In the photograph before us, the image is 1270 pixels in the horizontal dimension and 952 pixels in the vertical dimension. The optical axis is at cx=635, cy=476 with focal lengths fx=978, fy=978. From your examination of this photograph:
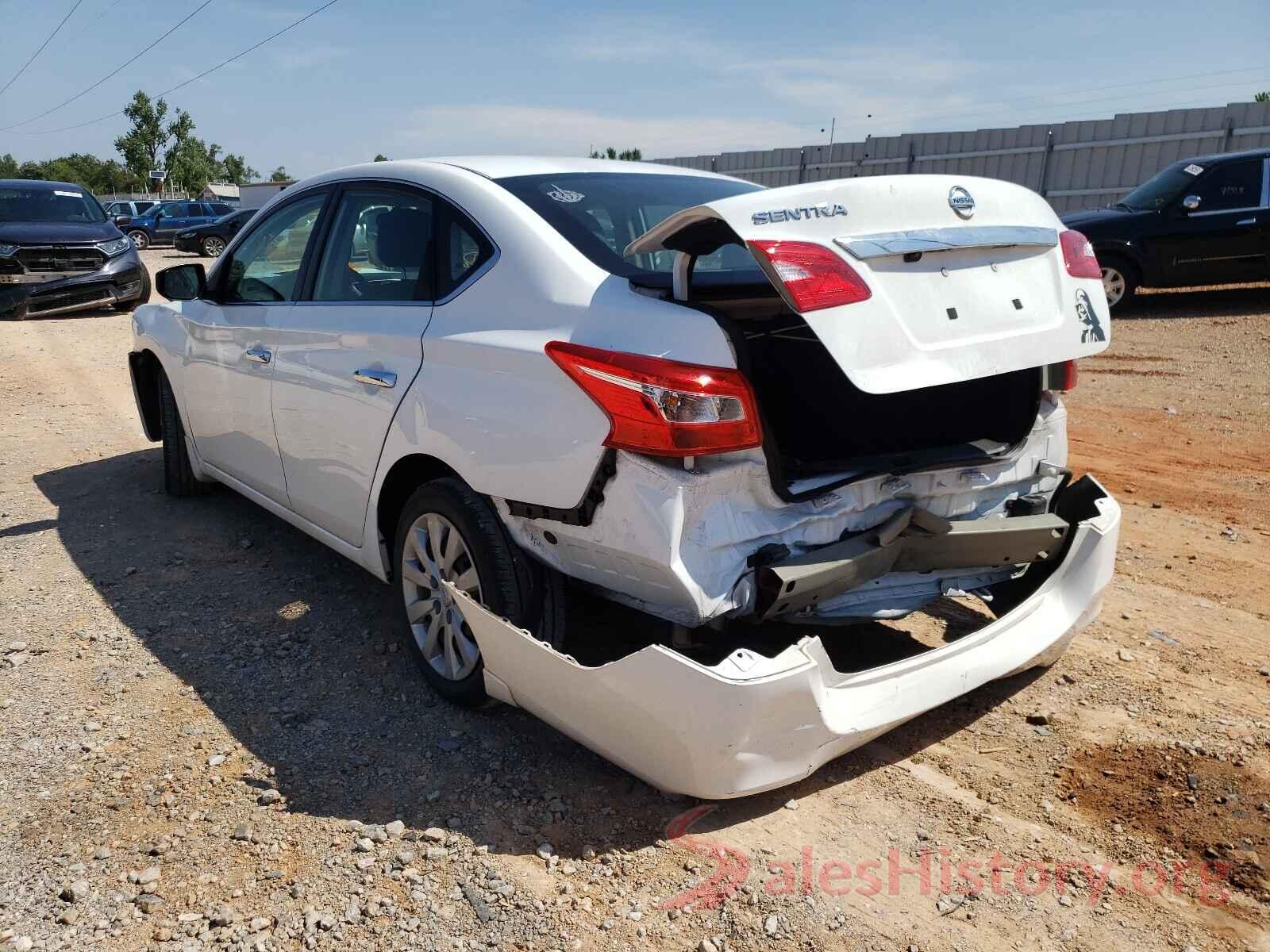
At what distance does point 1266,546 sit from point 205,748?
4.66 meters

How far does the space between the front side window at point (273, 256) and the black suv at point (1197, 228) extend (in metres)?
9.64

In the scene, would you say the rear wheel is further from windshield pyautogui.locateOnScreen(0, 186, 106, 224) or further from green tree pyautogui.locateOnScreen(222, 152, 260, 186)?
green tree pyautogui.locateOnScreen(222, 152, 260, 186)

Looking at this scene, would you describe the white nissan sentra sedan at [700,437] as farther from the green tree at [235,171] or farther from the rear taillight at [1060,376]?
the green tree at [235,171]

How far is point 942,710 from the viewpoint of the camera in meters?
3.26

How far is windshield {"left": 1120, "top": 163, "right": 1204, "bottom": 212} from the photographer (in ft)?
36.2

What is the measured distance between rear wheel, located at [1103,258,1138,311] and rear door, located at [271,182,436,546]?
32.9 ft

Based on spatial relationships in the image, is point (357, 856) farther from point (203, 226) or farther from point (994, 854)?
point (203, 226)

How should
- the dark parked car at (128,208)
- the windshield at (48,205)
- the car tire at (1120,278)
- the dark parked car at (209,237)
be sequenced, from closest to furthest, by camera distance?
the car tire at (1120,278), the windshield at (48,205), the dark parked car at (209,237), the dark parked car at (128,208)

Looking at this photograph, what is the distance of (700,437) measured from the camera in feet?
7.91

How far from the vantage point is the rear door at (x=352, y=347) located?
128 inches

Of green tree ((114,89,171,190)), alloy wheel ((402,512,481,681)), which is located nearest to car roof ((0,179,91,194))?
alloy wheel ((402,512,481,681))

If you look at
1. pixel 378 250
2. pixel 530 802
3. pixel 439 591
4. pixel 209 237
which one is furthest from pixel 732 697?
pixel 209 237

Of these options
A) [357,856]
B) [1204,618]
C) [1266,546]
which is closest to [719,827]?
[357,856]

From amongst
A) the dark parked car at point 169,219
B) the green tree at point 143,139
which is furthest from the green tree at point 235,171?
the dark parked car at point 169,219
